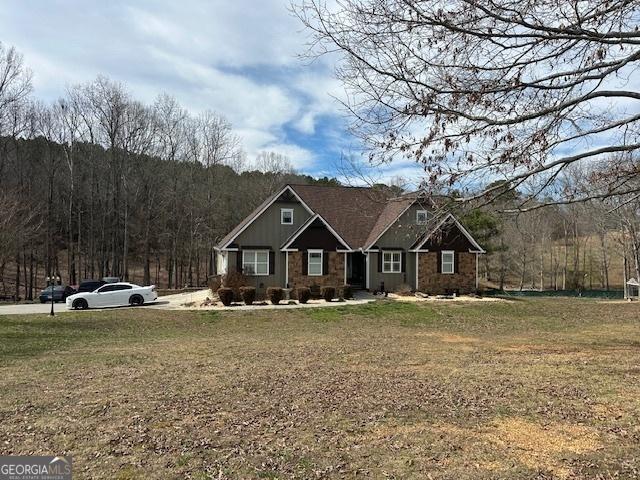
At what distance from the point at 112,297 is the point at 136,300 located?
122cm

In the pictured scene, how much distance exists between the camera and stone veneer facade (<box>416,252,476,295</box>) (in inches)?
1166

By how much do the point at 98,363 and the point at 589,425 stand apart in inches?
332

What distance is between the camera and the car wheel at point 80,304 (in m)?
24.7

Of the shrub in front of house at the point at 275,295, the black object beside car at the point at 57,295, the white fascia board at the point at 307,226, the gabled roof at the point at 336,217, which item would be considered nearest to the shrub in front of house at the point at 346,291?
the white fascia board at the point at 307,226

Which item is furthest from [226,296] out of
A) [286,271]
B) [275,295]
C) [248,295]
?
[286,271]

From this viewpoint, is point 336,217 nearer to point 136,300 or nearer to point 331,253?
point 331,253

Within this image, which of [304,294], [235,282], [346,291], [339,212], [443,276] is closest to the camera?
[304,294]

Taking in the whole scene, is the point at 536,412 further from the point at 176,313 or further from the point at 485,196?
the point at 176,313

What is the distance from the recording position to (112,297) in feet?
83.9

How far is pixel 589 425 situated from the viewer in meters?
5.38

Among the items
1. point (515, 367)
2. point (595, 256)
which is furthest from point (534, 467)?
point (595, 256)

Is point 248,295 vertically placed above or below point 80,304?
above

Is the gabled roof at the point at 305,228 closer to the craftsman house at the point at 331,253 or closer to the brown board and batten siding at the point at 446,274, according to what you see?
the craftsman house at the point at 331,253

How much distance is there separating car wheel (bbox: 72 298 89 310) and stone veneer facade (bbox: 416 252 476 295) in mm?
18216
